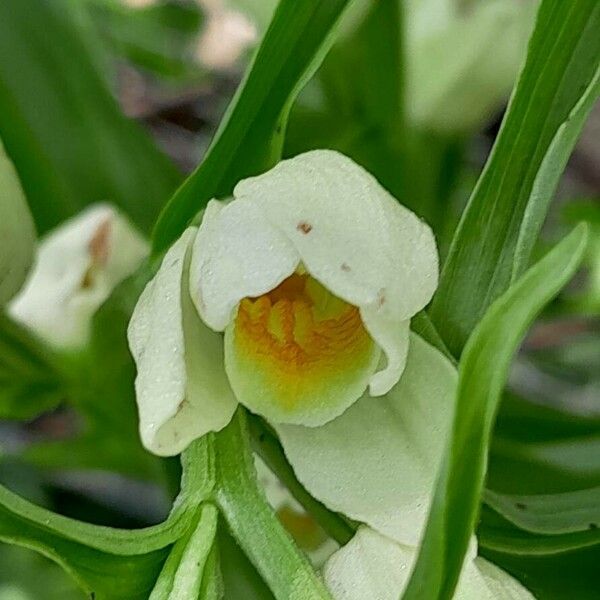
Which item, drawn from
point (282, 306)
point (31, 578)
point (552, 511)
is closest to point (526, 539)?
point (552, 511)

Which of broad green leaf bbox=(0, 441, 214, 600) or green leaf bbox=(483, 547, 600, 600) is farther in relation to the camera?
green leaf bbox=(483, 547, 600, 600)

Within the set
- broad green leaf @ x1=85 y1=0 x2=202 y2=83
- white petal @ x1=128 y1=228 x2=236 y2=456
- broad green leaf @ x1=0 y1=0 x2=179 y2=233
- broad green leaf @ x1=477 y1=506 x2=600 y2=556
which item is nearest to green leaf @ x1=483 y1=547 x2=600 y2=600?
broad green leaf @ x1=477 y1=506 x2=600 y2=556

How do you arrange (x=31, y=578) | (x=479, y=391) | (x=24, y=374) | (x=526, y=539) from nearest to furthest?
1. (x=479, y=391)
2. (x=526, y=539)
3. (x=24, y=374)
4. (x=31, y=578)

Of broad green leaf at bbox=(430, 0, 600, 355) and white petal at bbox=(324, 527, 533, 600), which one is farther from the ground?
broad green leaf at bbox=(430, 0, 600, 355)

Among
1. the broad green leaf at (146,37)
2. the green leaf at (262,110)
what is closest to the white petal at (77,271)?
the green leaf at (262,110)

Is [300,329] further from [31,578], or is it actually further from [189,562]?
[31,578]

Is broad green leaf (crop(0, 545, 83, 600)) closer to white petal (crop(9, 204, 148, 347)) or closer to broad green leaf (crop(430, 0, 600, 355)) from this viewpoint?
white petal (crop(9, 204, 148, 347))
